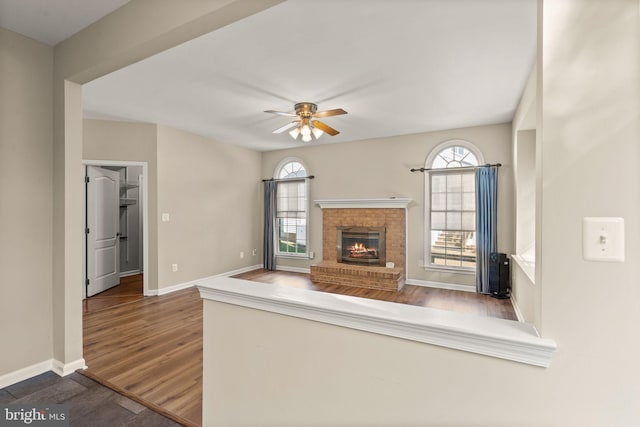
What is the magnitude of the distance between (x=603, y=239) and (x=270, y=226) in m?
6.06

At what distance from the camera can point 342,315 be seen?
117 centimetres

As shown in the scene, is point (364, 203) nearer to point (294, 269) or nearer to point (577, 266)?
point (294, 269)

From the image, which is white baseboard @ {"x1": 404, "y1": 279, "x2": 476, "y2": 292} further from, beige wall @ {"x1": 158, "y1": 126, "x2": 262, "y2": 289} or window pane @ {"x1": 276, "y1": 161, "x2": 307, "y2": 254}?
Result: beige wall @ {"x1": 158, "y1": 126, "x2": 262, "y2": 289}

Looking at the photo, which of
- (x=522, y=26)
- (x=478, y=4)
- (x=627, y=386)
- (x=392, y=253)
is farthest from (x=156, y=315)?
(x=522, y=26)

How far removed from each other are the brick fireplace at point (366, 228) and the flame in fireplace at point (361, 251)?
15 centimetres

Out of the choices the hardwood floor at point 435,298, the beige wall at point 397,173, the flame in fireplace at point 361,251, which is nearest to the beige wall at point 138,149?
the hardwood floor at point 435,298

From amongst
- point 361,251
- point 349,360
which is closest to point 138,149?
Answer: point 361,251

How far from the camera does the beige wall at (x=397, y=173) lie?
4645mm

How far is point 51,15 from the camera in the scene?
6.75 feet

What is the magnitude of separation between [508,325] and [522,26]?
2.27m

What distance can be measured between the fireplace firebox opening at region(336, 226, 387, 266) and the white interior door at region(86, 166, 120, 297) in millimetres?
4091

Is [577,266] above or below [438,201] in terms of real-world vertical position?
below

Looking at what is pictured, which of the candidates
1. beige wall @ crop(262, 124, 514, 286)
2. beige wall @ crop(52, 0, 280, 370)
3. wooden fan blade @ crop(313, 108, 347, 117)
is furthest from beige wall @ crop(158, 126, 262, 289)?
wooden fan blade @ crop(313, 108, 347, 117)

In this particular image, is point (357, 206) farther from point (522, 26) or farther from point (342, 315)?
point (342, 315)
